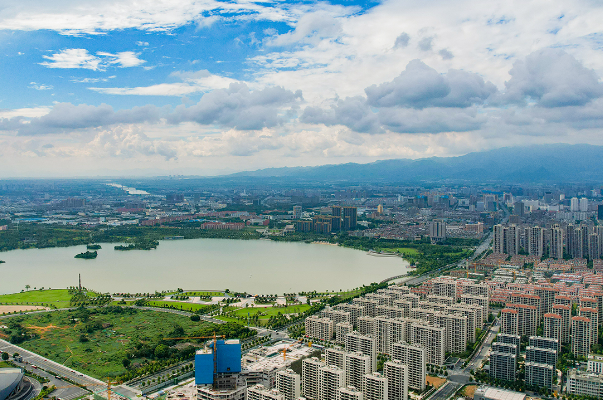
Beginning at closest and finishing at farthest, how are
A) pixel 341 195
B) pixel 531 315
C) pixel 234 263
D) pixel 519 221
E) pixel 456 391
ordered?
pixel 456 391 → pixel 531 315 → pixel 234 263 → pixel 519 221 → pixel 341 195

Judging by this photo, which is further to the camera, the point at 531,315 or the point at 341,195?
the point at 341,195

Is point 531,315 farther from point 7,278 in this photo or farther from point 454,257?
point 7,278

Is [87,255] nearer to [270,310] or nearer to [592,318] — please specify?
[270,310]

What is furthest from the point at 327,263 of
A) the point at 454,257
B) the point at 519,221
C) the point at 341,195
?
the point at 341,195

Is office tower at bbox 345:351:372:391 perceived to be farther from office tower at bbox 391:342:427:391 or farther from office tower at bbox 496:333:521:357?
office tower at bbox 496:333:521:357

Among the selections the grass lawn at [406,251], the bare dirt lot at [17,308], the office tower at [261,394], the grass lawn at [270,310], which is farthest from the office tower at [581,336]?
the bare dirt lot at [17,308]

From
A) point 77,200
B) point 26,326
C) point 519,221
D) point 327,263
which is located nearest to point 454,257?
point 327,263

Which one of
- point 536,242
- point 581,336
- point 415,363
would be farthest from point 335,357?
point 536,242

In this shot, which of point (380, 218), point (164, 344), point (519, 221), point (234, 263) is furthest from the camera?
point (380, 218)
